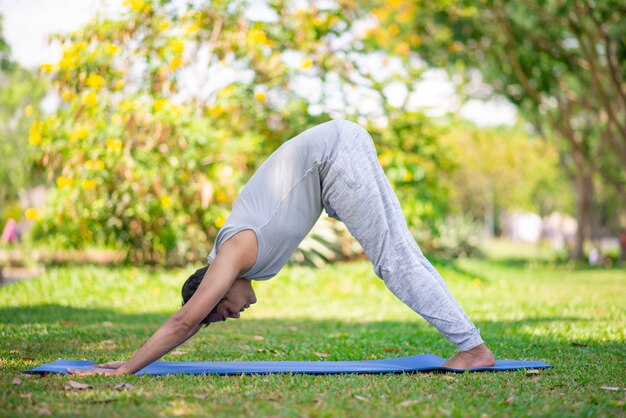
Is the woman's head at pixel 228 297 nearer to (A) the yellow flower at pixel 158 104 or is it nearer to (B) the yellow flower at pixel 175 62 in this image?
(A) the yellow flower at pixel 158 104

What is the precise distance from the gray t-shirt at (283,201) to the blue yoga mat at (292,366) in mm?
616

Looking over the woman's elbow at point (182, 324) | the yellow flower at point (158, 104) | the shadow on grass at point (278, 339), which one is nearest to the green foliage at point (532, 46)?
the yellow flower at point (158, 104)

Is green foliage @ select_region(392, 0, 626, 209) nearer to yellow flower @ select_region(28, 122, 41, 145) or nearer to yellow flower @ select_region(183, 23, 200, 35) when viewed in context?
yellow flower @ select_region(183, 23, 200, 35)

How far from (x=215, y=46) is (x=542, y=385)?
30.1 feet

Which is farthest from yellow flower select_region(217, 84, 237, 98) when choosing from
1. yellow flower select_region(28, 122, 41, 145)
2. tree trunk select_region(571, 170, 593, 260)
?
tree trunk select_region(571, 170, 593, 260)

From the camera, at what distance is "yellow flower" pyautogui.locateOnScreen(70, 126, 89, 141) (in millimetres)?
11008

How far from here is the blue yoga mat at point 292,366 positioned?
469cm

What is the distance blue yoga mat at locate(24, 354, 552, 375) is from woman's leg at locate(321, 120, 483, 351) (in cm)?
38

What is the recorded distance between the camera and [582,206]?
23.5 meters

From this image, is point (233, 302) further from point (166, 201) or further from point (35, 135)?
point (35, 135)

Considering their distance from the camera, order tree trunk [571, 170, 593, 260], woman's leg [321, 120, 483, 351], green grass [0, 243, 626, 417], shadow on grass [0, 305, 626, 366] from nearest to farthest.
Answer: green grass [0, 243, 626, 417]
woman's leg [321, 120, 483, 351]
shadow on grass [0, 305, 626, 366]
tree trunk [571, 170, 593, 260]

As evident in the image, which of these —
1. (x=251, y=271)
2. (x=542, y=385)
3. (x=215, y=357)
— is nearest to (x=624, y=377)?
(x=542, y=385)

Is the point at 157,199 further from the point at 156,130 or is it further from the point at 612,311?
the point at 612,311

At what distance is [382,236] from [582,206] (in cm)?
2029
